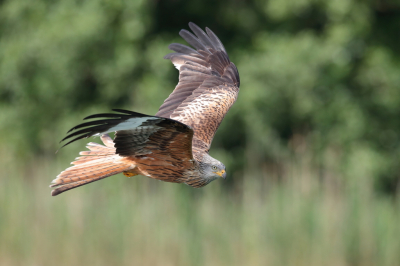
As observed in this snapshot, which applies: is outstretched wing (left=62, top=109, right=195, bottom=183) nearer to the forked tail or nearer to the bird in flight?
the bird in flight

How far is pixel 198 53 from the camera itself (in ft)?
20.9

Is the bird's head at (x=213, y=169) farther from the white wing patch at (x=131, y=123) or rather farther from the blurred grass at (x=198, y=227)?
the blurred grass at (x=198, y=227)

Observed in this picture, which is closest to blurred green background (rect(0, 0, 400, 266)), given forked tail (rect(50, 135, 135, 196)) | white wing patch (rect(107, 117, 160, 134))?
forked tail (rect(50, 135, 135, 196))

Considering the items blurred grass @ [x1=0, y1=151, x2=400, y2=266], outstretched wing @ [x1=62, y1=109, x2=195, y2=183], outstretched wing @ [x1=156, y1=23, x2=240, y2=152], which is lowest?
blurred grass @ [x1=0, y1=151, x2=400, y2=266]

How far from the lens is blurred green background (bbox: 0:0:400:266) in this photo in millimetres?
7922

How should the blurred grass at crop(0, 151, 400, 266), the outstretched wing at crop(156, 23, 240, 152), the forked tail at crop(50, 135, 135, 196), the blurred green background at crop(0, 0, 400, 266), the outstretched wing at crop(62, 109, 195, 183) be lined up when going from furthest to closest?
the blurred green background at crop(0, 0, 400, 266) → the blurred grass at crop(0, 151, 400, 266) → the outstretched wing at crop(156, 23, 240, 152) → the forked tail at crop(50, 135, 135, 196) → the outstretched wing at crop(62, 109, 195, 183)

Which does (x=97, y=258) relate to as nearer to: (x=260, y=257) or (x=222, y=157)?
(x=260, y=257)

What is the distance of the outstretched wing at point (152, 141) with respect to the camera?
3.83 metres

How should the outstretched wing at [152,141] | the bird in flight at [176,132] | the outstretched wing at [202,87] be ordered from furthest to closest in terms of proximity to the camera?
1. the outstretched wing at [202,87]
2. the bird in flight at [176,132]
3. the outstretched wing at [152,141]

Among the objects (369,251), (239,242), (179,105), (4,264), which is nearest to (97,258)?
(4,264)

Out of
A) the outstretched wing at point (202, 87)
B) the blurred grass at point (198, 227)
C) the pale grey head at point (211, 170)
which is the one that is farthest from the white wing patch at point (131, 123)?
the blurred grass at point (198, 227)

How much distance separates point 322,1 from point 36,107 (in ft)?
21.3

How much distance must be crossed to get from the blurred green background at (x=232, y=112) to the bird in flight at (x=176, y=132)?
2.43m

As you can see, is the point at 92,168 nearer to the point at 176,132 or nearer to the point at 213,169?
the point at 176,132
